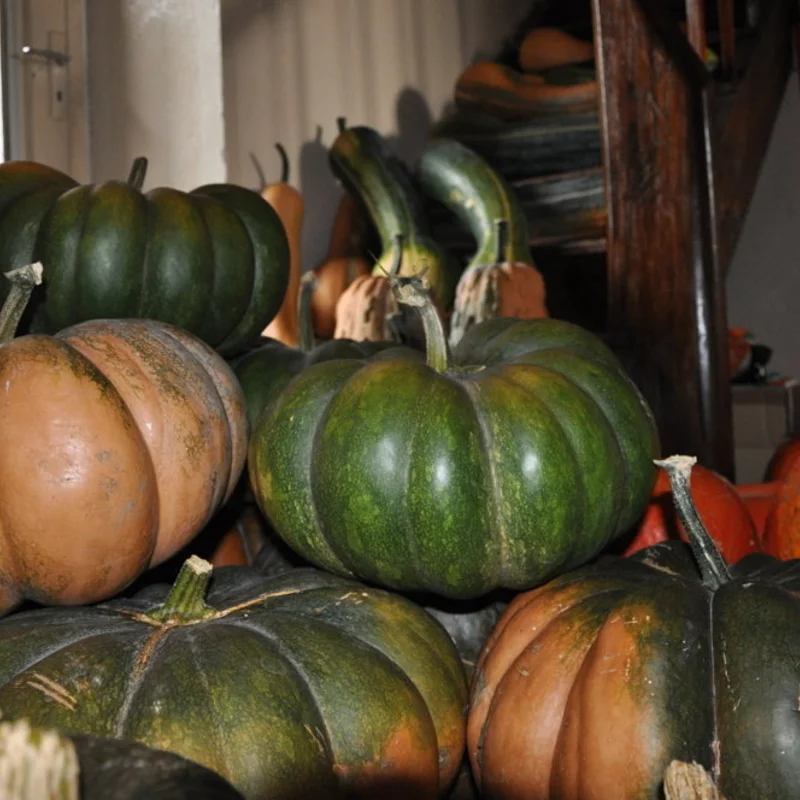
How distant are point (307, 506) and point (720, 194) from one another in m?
2.52

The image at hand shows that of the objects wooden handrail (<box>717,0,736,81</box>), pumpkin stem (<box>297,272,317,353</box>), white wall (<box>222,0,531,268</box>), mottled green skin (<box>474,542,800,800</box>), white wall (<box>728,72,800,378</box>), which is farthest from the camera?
white wall (<box>728,72,800,378</box>)

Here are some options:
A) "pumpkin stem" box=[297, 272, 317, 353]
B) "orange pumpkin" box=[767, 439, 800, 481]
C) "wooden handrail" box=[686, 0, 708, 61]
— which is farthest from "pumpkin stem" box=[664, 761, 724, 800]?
"wooden handrail" box=[686, 0, 708, 61]

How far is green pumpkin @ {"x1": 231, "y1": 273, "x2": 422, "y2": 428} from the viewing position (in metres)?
1.77

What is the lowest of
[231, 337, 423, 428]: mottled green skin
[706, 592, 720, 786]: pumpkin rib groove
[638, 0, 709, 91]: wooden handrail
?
[706, 592, 720, 786]: pumpkin rib groove

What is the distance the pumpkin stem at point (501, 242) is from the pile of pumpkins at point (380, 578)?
1.29m

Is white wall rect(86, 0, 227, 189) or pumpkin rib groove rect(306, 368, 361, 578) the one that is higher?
white wall rect(86, 0, 227, 189)

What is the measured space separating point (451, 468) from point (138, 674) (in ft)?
1.30

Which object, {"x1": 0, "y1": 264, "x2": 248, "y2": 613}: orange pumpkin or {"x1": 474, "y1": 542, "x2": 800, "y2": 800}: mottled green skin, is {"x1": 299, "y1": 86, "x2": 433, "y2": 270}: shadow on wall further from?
{"x1": 474, "y1": 542, "x2": 800, "y2": 800}: mottled green skin

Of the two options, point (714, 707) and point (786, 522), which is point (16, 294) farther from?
point (786, 522)

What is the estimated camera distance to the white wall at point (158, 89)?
2926 mm

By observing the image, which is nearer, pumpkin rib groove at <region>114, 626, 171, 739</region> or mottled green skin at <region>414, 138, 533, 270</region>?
pumpkin rib groove at <region>114, 626, 171, 739</region>

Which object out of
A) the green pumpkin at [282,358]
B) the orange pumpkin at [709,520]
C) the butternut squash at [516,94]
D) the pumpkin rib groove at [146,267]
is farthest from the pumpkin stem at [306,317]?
the butternut squash at [516,94]

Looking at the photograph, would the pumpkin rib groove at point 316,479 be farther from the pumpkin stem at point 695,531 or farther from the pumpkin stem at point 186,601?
the pumpkin stem at point 695,531

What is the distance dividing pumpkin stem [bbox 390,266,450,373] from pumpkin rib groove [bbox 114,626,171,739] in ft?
1.54
